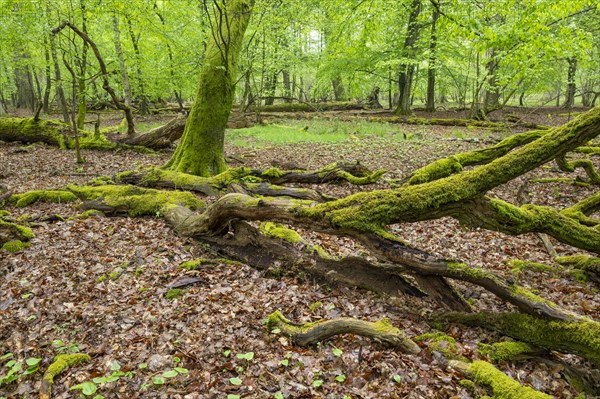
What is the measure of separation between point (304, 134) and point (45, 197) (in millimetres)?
11988

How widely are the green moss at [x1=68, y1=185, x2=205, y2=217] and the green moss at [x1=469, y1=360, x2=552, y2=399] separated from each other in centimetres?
576

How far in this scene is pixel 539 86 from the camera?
82.1 ft

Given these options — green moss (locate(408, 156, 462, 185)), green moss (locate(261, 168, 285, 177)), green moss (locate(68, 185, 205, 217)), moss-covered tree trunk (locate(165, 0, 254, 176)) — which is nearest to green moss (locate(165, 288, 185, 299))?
green moss (locate(68, 185, 205, 217))

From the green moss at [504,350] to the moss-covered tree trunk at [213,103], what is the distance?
7.61 meters

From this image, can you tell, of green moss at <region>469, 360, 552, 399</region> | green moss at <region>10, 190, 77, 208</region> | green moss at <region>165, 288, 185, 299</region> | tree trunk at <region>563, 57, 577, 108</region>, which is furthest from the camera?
tree trunk at <region>563, 57, 577, 108</region>

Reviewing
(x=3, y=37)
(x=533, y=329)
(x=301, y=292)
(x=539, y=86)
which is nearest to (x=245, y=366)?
(x=301, y=292)

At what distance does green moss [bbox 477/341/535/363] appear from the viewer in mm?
3770

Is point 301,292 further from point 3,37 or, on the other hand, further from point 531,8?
point 3,37

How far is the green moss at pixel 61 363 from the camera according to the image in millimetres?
3370

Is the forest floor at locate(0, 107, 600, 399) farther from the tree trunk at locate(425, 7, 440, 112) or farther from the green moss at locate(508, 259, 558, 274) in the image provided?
the tree trunk at locate(425, 7, 440, 112)

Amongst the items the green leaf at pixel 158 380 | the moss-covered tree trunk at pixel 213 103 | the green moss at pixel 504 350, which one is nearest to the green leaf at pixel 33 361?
the green leaf at pixel 158 380

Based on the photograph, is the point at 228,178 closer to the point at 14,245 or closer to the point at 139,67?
the point at 14,245

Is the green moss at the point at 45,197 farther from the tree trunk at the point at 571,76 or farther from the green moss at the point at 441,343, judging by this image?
the tree trunk at the point at 571,76

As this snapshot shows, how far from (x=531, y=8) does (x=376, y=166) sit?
18.5 feet
